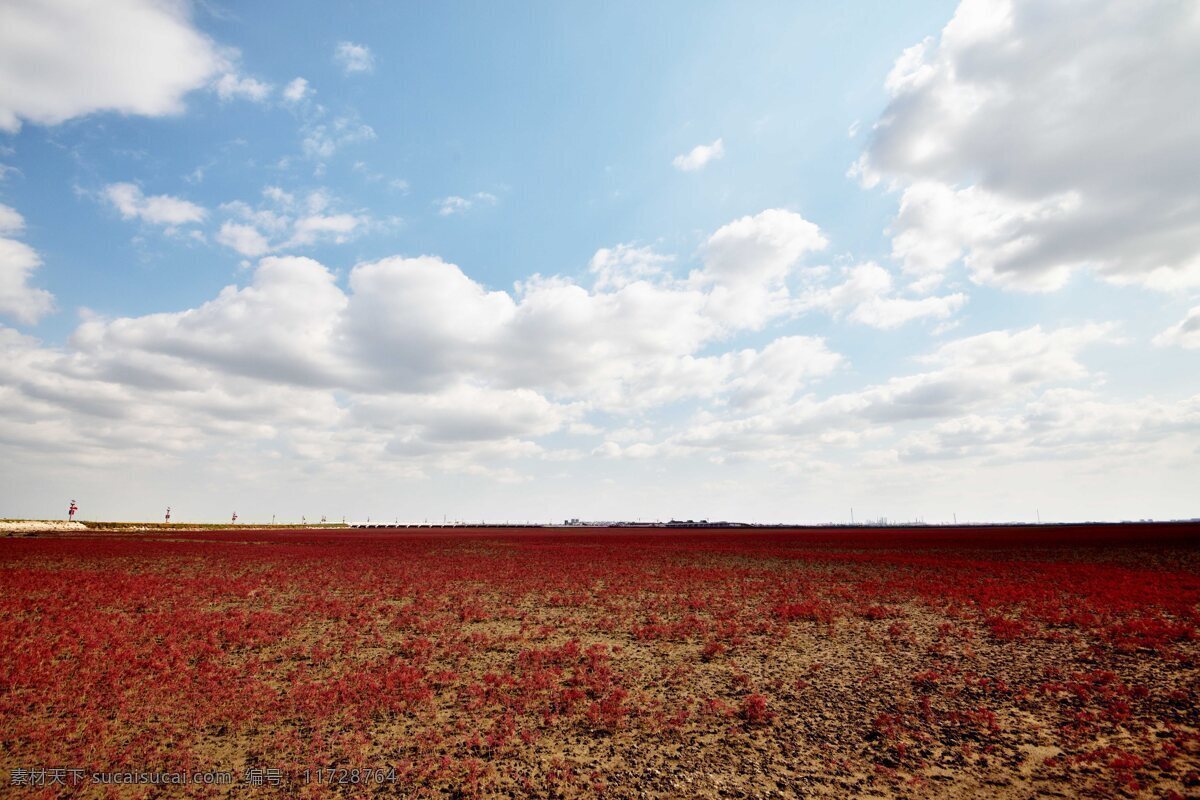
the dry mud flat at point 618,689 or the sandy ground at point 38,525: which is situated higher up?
the sandy ground at point 38,525

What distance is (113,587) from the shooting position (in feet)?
83.4

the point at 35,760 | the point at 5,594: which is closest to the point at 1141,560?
the point at 35,760

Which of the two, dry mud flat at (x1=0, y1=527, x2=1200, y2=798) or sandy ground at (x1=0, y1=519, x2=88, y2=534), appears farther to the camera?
sandy ground at (x1=0, y1=519, x2=88, y2=534)

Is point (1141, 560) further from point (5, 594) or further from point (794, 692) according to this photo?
point (5, 594)

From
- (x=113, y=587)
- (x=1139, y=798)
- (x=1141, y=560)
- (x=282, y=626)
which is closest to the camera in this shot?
(x=1139, y=798)

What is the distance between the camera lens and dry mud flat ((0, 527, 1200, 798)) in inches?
355

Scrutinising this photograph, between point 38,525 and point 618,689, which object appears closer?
point 618,689

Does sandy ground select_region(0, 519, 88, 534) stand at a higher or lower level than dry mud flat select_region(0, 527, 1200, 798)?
higher

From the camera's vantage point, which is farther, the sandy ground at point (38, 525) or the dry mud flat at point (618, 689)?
the sandy ground at point (38, 525)

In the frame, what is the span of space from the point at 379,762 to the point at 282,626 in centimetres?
1158

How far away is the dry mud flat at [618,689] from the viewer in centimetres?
902

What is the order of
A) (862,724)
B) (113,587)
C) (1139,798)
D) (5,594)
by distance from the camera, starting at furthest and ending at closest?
1. (113,587)
2. (5,594)
3. (862,724)
4. (1139,798)

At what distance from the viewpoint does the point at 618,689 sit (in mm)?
12602

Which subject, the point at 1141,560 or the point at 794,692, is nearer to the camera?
the point at 794,692
